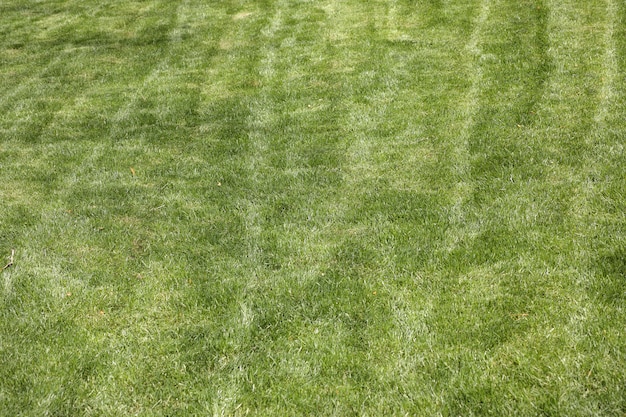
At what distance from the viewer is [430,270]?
17.0 feet

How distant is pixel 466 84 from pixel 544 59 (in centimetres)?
143

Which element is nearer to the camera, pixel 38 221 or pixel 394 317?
pixel 394 317

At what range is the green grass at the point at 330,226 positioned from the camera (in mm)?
4105

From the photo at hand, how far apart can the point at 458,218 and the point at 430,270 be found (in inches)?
36.6

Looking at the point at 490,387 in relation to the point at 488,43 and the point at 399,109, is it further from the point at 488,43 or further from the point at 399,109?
the point at 488,43

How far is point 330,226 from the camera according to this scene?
19.7ft

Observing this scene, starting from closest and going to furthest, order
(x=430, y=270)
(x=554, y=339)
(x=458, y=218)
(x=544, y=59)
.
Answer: (x=554, y=339) < (x=430, y=270) < (x=458, y=218) < (x=544, y=59)

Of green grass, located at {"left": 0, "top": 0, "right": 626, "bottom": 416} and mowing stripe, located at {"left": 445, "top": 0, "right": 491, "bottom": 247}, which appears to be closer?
green grass, located at {"left": 0, "top": 0, "right": 626, "bottom": 416}

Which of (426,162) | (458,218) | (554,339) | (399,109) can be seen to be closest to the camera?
(554,339)

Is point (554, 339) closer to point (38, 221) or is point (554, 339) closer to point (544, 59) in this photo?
point (38, 221)

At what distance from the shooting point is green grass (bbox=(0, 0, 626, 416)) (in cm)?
411

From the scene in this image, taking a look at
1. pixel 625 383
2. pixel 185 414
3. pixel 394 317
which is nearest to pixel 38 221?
pixel 185 414

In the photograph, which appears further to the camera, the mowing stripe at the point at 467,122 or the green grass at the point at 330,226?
the mowing stripe at the point at 467,122

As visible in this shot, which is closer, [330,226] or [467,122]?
[330,226]
